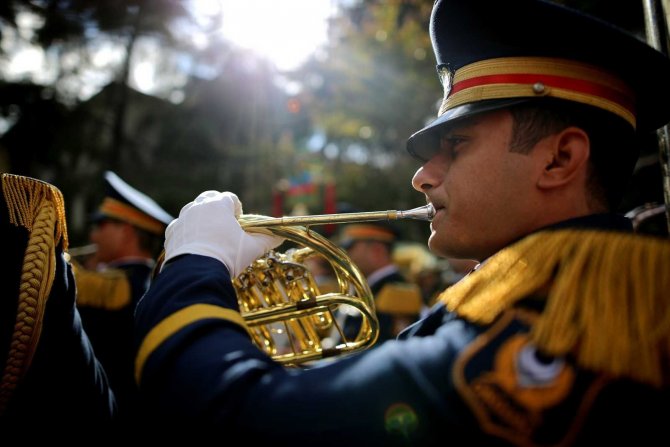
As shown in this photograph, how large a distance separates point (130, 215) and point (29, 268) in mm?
3534

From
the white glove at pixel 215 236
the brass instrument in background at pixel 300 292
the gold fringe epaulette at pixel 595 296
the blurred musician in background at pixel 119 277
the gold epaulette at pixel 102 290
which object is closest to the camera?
the gold fringe epaulette at pixel 595 296

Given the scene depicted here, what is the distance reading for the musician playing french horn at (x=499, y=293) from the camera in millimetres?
948

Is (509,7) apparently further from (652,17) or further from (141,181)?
(141,181)

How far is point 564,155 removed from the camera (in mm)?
1382

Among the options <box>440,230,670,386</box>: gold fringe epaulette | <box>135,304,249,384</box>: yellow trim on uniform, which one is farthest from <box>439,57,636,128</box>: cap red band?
<box>135,304,249,384</box>: yellow trim on uniform

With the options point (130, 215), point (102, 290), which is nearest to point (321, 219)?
point (102, 290)

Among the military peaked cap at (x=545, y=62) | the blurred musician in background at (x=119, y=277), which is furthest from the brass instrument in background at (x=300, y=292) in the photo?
the blurred musician in background at (x=119, y=277)

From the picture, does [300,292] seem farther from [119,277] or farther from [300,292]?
[119,277]

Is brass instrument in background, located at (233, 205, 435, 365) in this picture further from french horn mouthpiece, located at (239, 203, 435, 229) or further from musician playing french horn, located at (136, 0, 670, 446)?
musician playing french horn, located at (136, 0, 670, 446)

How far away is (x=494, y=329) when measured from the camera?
3.46ft

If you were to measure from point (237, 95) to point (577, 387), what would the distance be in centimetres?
2572

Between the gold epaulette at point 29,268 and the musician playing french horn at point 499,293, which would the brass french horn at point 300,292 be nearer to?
the musician playing french horn at point 499,293

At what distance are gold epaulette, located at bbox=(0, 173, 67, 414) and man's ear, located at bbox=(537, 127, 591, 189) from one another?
137 cm

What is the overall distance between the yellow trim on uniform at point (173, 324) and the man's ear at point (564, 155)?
0.90 meters
